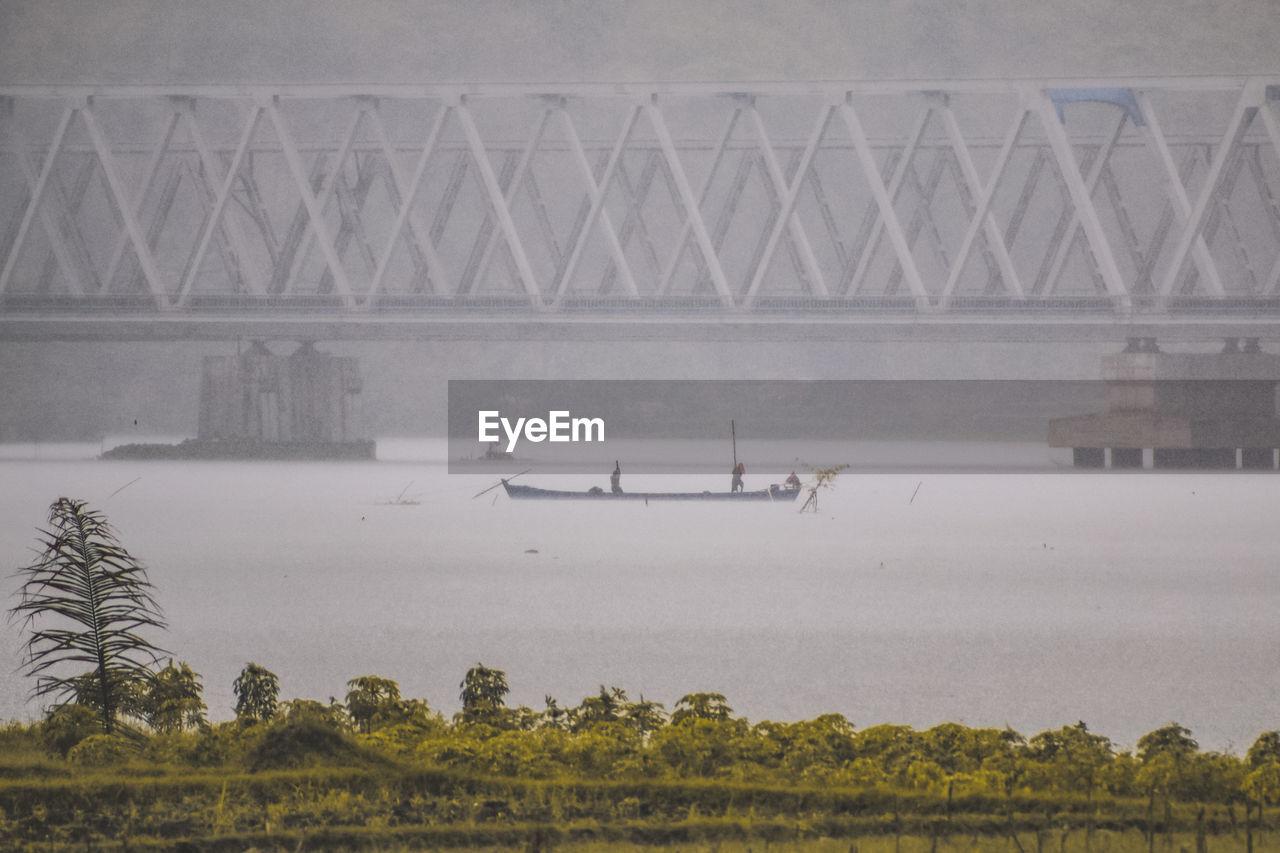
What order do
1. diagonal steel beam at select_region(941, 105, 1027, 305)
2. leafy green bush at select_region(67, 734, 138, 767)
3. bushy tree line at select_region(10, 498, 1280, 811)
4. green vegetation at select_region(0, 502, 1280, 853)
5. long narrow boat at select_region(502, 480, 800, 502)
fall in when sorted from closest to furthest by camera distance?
green vegetation at select_region(0, 502, 1280, 853), bushy tree line at select_region(10, 498, 1280, 811), leafy green bush at select_region(67, 734, 138, 767), long narrow boat at select_region(502, 480, 800, 502), diagonal steel beam at select_region(941, 105, 1027, 305)

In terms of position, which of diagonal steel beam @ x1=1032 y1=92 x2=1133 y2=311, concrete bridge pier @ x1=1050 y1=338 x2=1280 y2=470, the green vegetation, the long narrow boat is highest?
diagonal steel beam @ x1=1032 y1=92 x2=1133 y2=311

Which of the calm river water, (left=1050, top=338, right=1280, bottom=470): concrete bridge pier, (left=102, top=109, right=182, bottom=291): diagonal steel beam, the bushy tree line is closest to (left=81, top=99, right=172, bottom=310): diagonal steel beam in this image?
(left=102, top=109, right=182, bottom=291): diagonal steel beam

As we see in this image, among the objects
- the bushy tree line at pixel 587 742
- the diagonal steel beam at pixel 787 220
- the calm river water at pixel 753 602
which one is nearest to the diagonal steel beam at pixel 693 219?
the diagonal steel beam at pixel 787 220

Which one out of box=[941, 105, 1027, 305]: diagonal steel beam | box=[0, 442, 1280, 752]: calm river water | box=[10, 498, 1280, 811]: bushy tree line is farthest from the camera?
box=[941, 105, 1027, 305]: diagonal steel beam

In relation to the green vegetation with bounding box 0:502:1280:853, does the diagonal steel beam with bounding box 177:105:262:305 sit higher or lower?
higher

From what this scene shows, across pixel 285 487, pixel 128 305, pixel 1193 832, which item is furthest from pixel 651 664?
pixel 128 305

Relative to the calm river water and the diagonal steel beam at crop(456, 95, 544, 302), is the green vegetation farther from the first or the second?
the diagonal steel beam at crop(456, 95, 544, 302)

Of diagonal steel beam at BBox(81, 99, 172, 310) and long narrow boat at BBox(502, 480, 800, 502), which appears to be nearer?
long narrow boat at BBox(502, 480, 800, 502)
